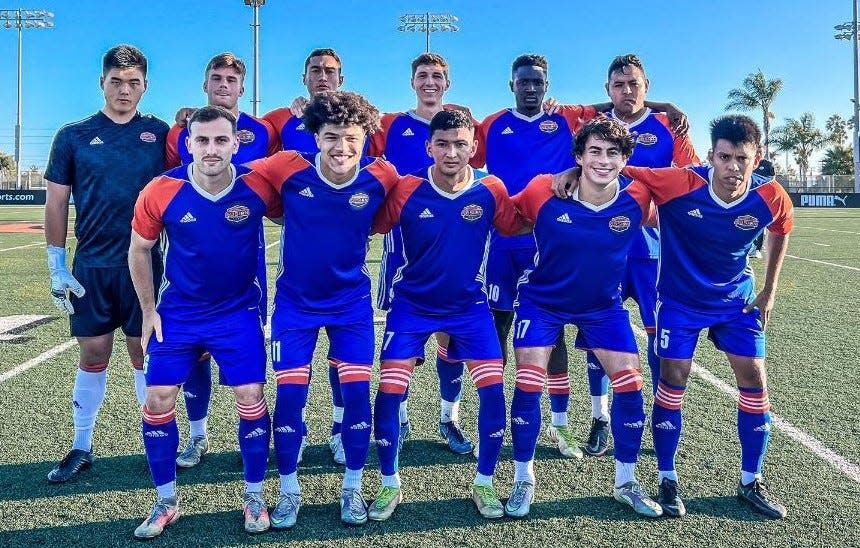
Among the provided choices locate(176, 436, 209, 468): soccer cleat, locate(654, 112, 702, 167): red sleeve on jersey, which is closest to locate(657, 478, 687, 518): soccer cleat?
locate(654, 112, 702, 167): red sleeve on jersey

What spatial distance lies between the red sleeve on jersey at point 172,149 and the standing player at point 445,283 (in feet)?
4.47

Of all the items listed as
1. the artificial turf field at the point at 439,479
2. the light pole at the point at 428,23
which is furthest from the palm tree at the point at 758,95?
the artificial turf field at the point at 439,479

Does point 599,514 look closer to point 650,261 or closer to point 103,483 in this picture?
A: point 650,261

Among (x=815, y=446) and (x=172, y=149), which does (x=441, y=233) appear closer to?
(x=172, y=149)

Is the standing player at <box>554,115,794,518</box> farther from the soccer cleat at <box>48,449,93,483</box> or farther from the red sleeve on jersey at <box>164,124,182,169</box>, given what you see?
the soccer cleat at <box>48,449,93,483</box>

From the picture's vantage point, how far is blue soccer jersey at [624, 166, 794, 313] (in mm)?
3529

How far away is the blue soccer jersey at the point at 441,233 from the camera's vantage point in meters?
3.56

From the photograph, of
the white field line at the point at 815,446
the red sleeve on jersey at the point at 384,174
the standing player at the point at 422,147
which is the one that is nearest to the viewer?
the red sleeve on jersey at the point at 384,174

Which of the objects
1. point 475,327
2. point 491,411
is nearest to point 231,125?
point 475,327

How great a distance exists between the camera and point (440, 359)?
4398mm

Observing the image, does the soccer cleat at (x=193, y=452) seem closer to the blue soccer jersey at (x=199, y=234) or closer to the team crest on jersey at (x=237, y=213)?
the blue soccer jersey at (x=199, y=234)

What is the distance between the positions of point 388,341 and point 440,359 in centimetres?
91

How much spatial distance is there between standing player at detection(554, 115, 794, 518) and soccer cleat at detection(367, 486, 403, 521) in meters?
1.29

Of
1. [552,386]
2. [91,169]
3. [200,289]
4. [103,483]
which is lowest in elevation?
[103,483]
